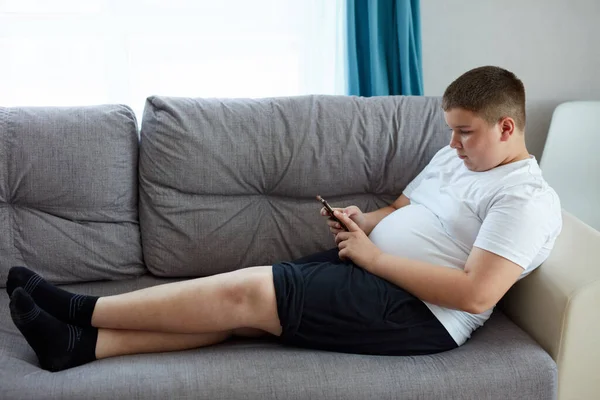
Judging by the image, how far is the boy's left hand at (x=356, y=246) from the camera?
1.76 m

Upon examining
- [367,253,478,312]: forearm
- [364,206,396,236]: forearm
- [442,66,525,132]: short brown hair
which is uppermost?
[442,66,525,132]: short brown hair

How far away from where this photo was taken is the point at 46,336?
157cm

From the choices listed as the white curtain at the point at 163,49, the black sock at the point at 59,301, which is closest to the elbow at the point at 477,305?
the black sock at the point at 59,301

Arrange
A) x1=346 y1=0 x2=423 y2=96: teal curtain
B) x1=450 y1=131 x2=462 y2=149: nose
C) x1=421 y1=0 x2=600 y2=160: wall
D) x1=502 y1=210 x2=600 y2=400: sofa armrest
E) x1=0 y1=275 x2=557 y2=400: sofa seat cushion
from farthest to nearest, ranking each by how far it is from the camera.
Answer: x1=421 y1=0 x2=600 y2=160: wall < x1=346 y1=0 x2=423 y2=96: teal curtain < x1=450 y1=131 x2=462 y2=149: nose < x1=502 y1=210 x2=600 y2=400: sofa armrest < x1=0 y1=275 x2=557 y2=400: sofa seat cushion

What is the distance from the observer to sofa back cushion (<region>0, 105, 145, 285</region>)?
1982 millimetres

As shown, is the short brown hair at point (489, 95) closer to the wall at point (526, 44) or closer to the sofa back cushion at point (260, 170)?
Result: the sofa back cushion at point (260, 170)

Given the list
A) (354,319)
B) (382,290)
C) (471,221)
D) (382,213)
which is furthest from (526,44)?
(354,319)

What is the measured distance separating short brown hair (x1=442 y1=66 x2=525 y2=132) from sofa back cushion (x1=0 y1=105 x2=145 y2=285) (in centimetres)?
100

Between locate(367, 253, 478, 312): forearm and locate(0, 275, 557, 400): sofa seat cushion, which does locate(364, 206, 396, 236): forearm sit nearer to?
locate(367, 253, 478, 312): forearm

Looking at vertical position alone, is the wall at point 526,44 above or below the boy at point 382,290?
above

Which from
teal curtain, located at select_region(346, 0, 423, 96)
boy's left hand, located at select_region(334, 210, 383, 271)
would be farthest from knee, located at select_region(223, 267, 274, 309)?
teal curtain, located at select_region(346, 0, 423, 96)

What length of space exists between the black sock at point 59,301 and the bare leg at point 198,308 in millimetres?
27

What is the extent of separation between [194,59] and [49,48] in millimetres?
505

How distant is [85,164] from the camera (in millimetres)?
1996
